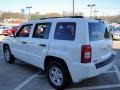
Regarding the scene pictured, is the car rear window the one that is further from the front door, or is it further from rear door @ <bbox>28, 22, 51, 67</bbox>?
→ the front door

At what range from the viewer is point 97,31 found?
6.12m

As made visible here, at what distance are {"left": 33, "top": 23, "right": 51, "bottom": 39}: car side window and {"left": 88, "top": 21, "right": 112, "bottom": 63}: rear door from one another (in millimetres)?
1376

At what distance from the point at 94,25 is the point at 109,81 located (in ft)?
6.57

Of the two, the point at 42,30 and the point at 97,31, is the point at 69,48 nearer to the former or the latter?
the point at 97,31

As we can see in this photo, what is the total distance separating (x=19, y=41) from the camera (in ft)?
27.9

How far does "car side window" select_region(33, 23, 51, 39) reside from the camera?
683cm

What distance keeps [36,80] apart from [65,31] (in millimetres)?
2018

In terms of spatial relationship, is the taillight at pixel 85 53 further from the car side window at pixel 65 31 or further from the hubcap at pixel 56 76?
the hubcap at pixel 56 76

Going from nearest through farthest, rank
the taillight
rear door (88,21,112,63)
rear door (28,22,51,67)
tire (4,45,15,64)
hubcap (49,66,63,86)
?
1. the taillight
2. rear door (88,21,112,63)
3. hubcap (49,66,63,86)
4. rear door (28,22,51,67)
5. tire (4,45,15,64)

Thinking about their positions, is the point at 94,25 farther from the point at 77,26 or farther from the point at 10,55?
the point at 10,55

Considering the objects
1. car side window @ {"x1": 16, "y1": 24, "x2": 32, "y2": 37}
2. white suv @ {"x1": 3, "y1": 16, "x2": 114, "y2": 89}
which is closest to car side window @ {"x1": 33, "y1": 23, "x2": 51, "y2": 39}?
white suv @ {"x1": 3, "y1": 16, "x2": 114, "y2": 89}

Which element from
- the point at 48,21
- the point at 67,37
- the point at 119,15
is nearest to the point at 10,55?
the point at 48,21

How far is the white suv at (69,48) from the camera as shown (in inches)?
224

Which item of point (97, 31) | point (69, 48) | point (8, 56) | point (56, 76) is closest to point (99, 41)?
point (97, 31)
